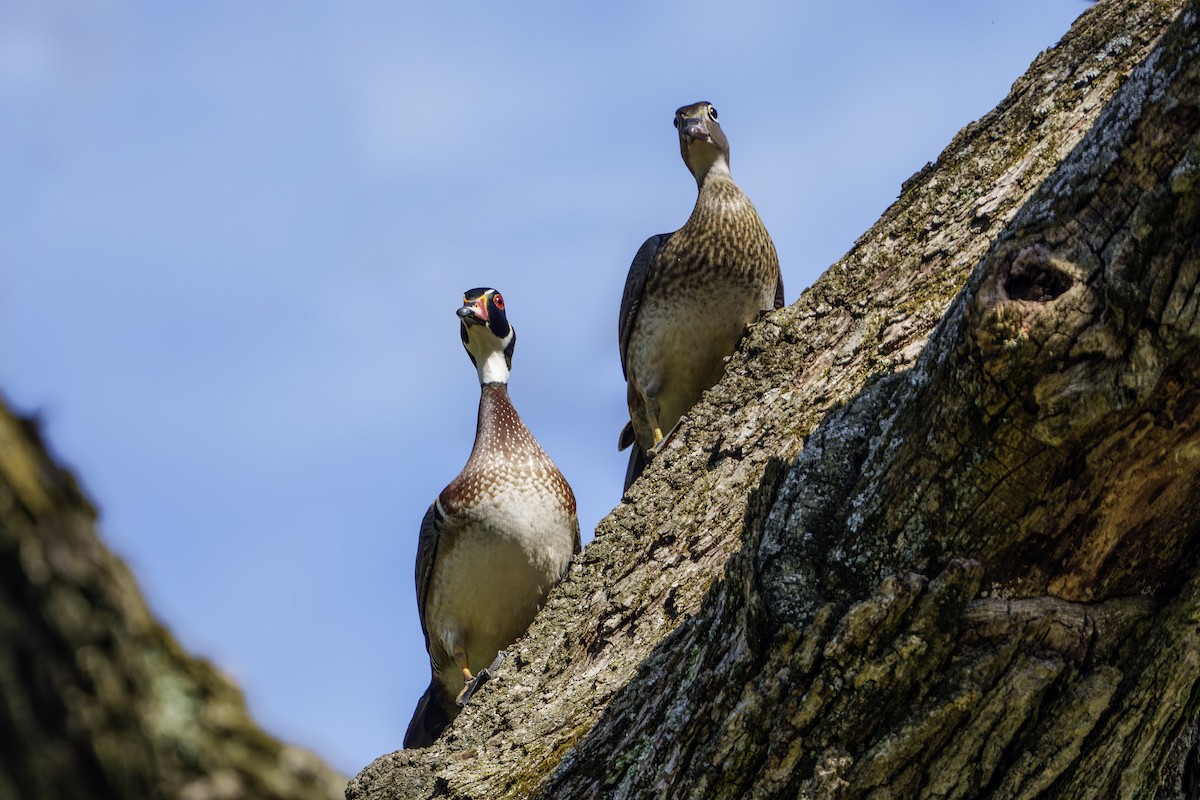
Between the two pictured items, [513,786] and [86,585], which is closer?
[86,585]

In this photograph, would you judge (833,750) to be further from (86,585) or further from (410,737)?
(410,737)

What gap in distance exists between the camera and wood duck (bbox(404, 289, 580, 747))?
6.71 m

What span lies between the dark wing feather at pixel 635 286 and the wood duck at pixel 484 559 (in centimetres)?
83

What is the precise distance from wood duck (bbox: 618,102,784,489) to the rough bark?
5286mm

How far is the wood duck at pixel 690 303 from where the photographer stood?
712 cm

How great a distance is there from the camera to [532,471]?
7020 mm

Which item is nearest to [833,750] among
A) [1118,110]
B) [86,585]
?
[1118,110]

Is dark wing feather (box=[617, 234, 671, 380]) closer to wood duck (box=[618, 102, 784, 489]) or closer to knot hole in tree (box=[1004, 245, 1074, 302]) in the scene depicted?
wood duck (box=[618, 102, 784, 489])

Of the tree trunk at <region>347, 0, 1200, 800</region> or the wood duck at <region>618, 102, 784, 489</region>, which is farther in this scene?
the wood duck at <region>618, 102, 784, 489</region>

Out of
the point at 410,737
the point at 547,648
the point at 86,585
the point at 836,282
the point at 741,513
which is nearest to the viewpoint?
the point at 86,585

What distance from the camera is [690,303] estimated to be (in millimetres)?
7152

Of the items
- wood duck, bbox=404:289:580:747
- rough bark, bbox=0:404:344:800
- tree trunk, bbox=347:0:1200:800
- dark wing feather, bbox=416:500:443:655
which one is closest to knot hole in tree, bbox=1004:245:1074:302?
tree trunk, bbox=347:0:1200:800

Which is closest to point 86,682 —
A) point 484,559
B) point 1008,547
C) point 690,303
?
point 1008,547

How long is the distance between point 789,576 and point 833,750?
36 centimetres
